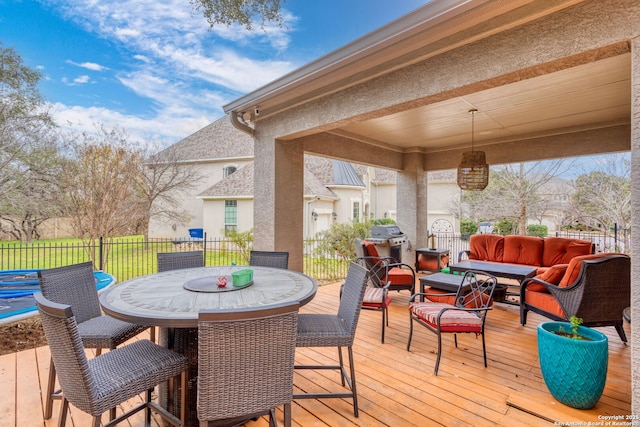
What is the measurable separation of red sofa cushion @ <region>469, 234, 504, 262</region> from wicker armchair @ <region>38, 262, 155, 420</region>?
604 cm

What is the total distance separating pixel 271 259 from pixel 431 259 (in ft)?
15.6

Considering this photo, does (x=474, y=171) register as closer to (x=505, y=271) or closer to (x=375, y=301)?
(x=505, y=271)

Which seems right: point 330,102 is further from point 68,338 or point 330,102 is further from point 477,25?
point 68,338

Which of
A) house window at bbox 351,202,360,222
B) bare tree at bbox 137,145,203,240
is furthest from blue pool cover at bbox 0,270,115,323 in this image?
house window at bbox 351,202,360,222

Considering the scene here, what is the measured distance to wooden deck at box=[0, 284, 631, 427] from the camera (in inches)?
87.7

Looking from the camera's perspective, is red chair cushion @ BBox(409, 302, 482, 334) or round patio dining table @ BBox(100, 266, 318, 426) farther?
red chair cushion @ BBox(409, 302, 482, 334)

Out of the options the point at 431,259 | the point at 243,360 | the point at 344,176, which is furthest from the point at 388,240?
the point at 344,176

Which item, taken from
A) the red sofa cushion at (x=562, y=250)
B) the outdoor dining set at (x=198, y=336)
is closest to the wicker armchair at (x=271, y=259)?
the outdoor dining set at (x=198, y=336)

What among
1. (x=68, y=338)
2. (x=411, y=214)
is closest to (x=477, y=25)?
(x=68, y=338)

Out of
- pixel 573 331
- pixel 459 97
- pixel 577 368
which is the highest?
pixel 459 97

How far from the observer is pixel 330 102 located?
13.0 feet

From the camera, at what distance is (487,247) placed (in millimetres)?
6383

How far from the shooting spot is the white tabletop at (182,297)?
1.76 metres

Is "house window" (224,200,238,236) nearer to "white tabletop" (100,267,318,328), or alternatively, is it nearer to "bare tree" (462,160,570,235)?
"white tabletop" (100,267,318,328)
